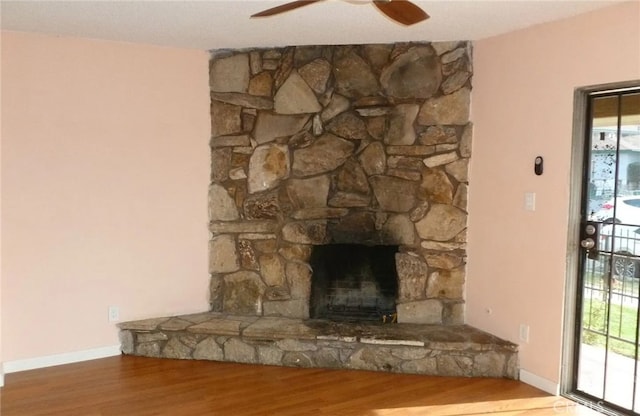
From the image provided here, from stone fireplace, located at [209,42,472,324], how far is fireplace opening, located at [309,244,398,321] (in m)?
0.07

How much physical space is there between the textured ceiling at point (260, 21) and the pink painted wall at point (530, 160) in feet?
0.57

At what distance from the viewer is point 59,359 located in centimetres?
369

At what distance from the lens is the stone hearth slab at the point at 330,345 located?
11.6 feet

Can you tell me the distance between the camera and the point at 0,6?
296 cm

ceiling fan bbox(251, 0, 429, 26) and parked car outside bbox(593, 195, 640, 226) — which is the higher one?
ceiling fan bbox(251, 0, 429, 26)

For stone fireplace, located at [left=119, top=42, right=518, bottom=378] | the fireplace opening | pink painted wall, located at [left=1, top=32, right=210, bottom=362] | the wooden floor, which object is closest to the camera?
the wooden floor

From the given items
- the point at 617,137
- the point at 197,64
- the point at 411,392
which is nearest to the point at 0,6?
the point at 197,64

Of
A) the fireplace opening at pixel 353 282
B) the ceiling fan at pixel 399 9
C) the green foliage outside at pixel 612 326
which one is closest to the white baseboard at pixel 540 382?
the green foliage outside at pixel 612 326

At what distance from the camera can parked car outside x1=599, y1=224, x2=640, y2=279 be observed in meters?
2.87

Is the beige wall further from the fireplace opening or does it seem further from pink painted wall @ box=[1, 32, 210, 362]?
the fireplace opening

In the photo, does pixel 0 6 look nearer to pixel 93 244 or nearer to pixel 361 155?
pixel 93 244

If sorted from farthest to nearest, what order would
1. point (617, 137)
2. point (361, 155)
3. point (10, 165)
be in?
point (361, 155) < point (10, 165) < point (617, 137)

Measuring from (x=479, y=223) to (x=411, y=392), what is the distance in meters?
1.37

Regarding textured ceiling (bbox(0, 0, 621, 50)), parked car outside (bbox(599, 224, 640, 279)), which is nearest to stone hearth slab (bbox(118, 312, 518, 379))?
parked car outside (bbox(599, 224, 640, 279))
